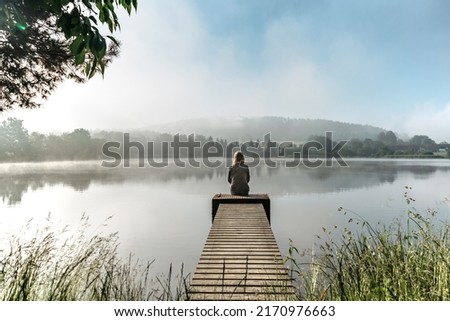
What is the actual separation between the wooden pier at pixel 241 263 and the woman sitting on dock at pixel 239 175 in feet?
5.44

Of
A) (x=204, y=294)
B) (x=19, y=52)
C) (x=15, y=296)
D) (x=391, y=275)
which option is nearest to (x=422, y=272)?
(x=391, y=275)

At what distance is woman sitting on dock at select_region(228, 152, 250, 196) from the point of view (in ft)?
37.3

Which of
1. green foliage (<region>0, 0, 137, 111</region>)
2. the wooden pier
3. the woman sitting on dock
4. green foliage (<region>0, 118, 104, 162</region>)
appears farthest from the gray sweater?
green foliage (<region>0, 118, 104, 162</region>)

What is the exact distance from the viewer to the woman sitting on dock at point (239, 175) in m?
11.4

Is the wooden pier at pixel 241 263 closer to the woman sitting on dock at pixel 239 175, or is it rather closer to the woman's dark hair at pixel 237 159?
the woman sitting on dock at pixel 239 175

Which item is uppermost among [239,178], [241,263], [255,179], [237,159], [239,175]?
[237,159]

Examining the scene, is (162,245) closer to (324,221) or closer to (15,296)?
(324,221)

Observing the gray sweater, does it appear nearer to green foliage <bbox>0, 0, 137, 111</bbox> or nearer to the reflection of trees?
green foliage <bbox>0, 0, 137, 111</bbox>

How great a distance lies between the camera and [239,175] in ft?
38.2

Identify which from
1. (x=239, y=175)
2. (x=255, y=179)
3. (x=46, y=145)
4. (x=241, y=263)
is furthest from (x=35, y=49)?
(x=46, y=145)

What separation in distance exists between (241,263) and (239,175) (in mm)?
6315

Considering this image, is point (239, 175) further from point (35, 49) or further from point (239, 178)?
point (35, 49)

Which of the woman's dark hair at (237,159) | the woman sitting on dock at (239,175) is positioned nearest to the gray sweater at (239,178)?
the woman sitting on dock at (239,175)
